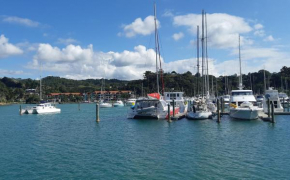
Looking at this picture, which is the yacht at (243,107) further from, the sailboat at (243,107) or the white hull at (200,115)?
the white hull at (200,115)

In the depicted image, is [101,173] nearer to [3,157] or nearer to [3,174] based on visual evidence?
[3,174]

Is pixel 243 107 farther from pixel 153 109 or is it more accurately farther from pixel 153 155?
pixel 153 155

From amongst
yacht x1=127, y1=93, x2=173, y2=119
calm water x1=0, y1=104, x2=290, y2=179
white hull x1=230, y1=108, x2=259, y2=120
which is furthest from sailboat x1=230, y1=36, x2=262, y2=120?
yacht x1=127, y1=93, x2=173, y2=119

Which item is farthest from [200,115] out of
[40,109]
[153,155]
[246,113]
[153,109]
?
[40,109]

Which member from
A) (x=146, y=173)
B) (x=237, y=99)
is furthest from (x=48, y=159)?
(x=237, y=99)

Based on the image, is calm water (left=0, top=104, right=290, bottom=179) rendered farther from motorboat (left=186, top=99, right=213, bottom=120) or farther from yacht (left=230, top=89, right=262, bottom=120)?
motorboat (left=186, top=99, right=213, bottom=120)

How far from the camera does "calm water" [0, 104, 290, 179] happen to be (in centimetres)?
1881

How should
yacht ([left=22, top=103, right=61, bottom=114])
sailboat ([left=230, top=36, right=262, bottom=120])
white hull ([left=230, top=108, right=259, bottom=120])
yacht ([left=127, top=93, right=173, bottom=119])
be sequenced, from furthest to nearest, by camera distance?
1. yacht ([left=22, top=103, right=61, bottom=114])
2. yacht ([left=127, top=93, right=173, bottom=119])
3. sailboat ([left=230, top=36, right=262, bottom=120])
4. white hull ([left=230, top=108, right=259, bottom=120])

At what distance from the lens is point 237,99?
49.0m

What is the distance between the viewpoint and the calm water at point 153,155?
61.7 ft

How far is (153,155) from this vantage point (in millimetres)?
23594

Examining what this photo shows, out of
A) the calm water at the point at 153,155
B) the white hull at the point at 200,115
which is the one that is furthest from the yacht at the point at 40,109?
the white hull at the point at 200,115

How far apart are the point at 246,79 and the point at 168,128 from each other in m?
168

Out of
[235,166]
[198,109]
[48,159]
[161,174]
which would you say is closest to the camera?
[161,174]
